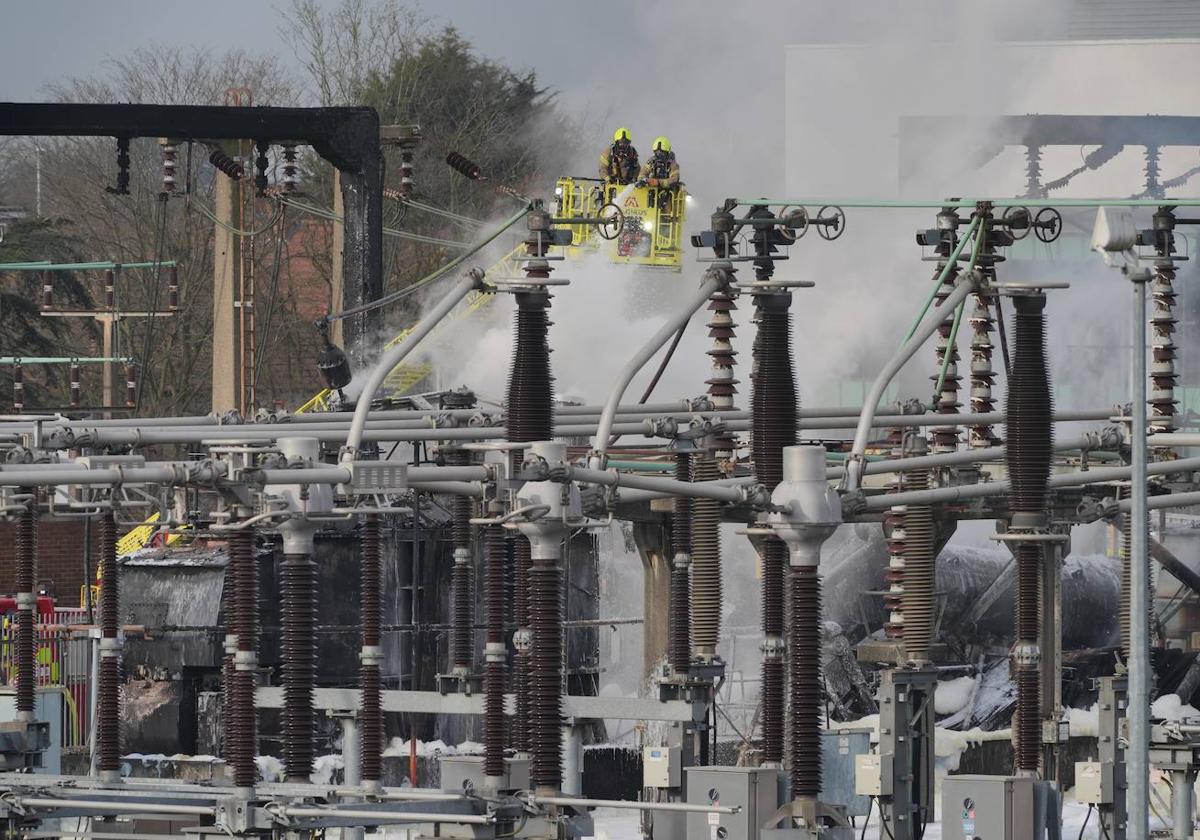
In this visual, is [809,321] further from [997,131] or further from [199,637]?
[199,637]

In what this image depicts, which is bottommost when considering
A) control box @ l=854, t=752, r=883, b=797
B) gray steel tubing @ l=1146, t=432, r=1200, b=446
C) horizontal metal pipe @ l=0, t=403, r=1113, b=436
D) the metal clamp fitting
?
control box @ l=854, t=752, r=883, b=797

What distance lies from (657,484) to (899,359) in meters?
3.26

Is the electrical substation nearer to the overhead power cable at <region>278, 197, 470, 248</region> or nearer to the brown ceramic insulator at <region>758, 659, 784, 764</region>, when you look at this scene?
the brown ceramic insulator at <region>758, 659, 784, 764</region>

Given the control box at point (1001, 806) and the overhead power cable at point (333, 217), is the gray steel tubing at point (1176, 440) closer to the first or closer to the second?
the control box at point (1001, 806)

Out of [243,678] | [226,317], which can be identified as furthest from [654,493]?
[226,317]

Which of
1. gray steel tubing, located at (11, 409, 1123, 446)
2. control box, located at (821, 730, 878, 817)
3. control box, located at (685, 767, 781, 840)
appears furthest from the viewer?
control box, located at (821, 730, 878, 817)

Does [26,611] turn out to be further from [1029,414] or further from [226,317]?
[226,317]

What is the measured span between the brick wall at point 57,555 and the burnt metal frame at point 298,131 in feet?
37.3

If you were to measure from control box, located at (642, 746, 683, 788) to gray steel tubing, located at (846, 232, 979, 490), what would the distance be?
427 centimetres

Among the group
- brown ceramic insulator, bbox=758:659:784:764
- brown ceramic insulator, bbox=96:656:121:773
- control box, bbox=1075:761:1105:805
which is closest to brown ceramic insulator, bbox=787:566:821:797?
brown ceramic insulator, bbox=758:659:784:764

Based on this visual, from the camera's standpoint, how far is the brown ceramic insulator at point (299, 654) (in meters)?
23.3

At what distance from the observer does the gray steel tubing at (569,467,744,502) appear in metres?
24.1

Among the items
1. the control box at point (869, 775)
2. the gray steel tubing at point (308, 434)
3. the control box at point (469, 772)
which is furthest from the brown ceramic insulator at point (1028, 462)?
the control box at point (469, 772)

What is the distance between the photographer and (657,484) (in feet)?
79.7
